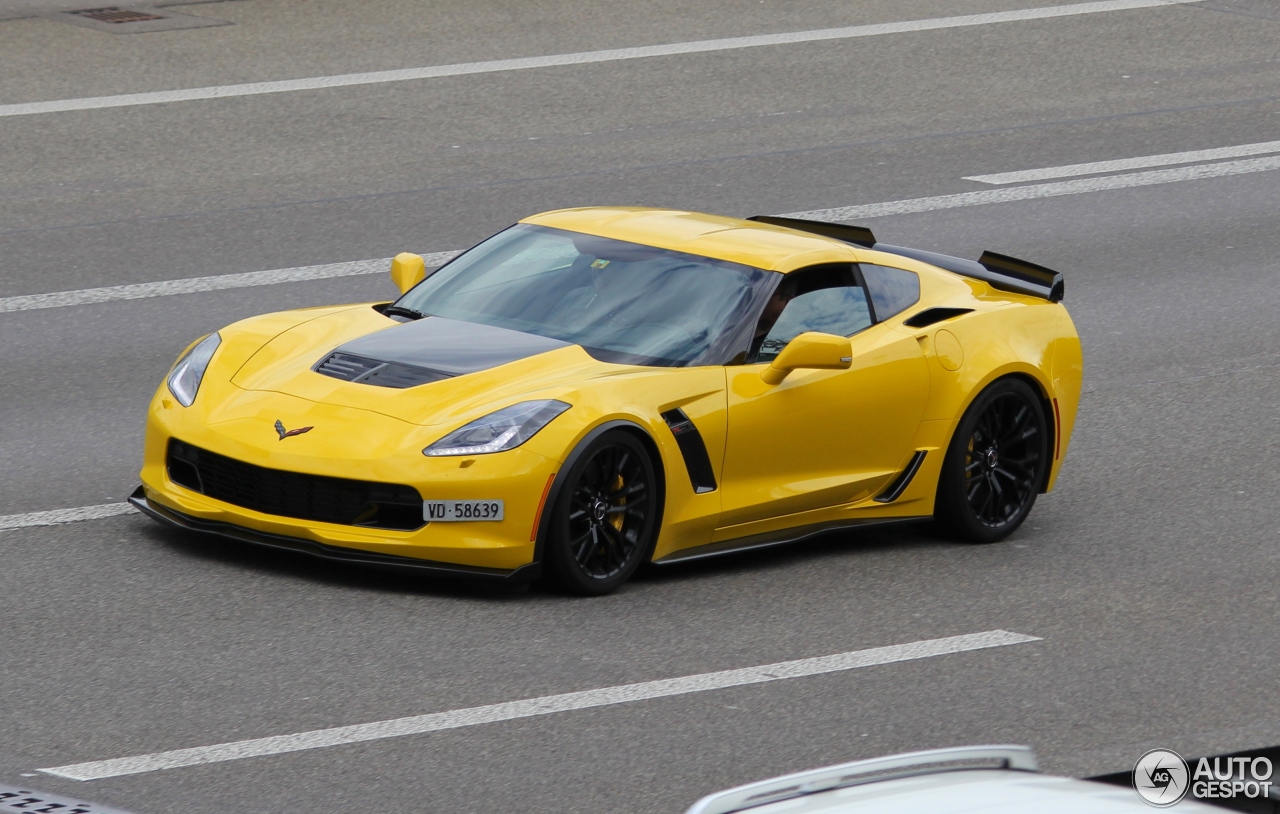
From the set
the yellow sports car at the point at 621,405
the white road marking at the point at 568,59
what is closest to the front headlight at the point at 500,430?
the yellow sports car at the point at 621,405

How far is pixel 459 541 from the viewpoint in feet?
24.0

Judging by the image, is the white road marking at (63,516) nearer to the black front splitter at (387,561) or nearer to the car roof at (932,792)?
the black front splitter at (387,561)

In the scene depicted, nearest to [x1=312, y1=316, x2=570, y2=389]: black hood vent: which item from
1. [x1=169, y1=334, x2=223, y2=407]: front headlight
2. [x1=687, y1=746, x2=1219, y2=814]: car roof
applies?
[x1=169, y1=334, x2=223, y2=407]: front headlight

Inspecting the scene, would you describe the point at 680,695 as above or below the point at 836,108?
below

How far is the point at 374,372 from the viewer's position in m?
7.74

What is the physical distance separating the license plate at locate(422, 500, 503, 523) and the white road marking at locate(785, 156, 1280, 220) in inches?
271

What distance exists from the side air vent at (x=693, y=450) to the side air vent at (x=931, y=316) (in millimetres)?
1323

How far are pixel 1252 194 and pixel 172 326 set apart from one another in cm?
841

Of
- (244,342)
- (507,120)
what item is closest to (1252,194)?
(507,120)

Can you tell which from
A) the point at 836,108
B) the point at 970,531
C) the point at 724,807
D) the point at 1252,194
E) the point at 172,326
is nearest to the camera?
the point at 724,807

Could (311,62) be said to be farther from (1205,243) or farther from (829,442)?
(829,442)

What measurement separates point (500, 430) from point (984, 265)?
3.13 meters

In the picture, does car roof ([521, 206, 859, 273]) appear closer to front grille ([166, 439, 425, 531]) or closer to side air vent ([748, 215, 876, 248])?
side air vent ([748, 215, 876, 248])

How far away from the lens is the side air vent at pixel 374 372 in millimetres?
7656
